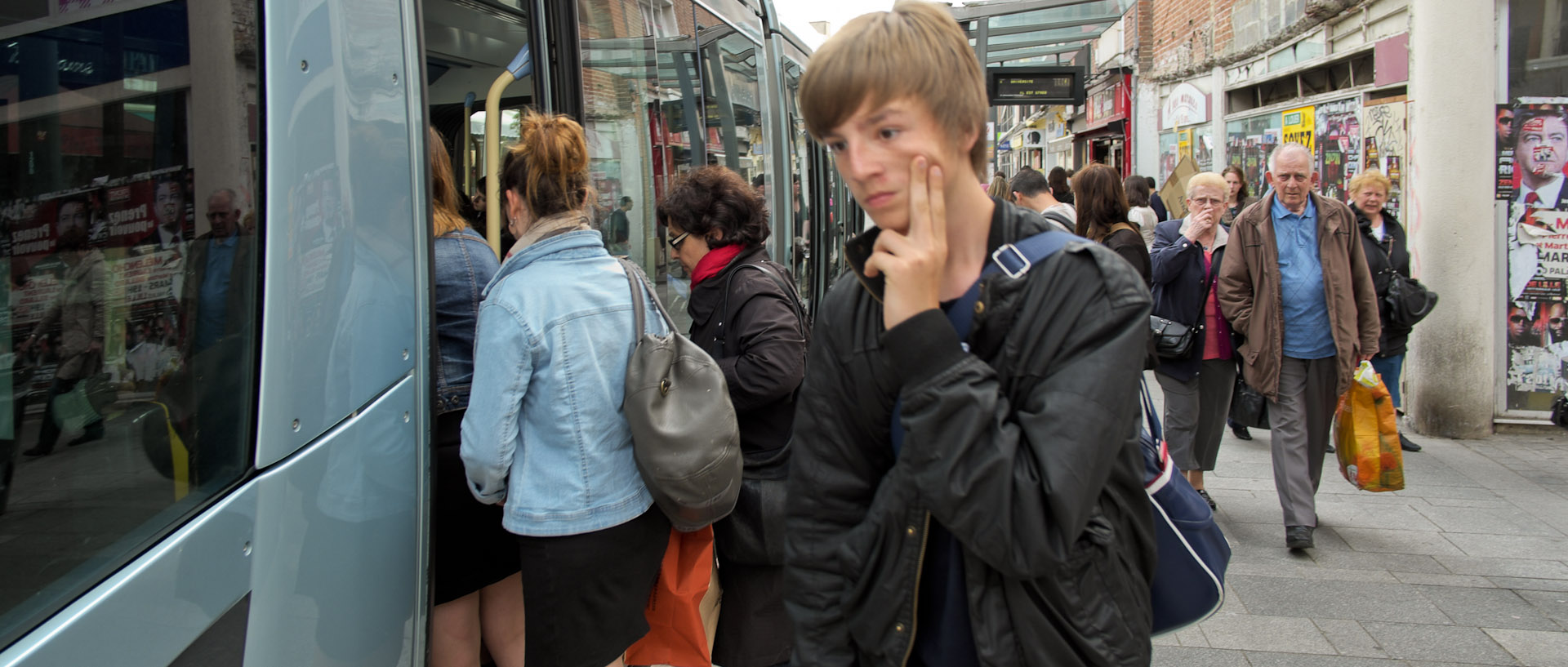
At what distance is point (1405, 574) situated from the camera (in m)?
4.75

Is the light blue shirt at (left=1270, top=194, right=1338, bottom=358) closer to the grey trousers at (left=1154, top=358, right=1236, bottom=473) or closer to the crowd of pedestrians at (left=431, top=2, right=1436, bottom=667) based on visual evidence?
the crowd of pedestrians at (left=431, top=2, right=1436, bottom=667)

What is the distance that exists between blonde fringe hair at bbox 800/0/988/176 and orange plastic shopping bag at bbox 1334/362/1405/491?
14.3ft

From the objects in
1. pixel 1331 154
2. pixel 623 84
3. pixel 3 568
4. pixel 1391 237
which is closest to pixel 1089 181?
pixel 1391 237

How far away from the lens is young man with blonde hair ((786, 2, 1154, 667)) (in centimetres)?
133

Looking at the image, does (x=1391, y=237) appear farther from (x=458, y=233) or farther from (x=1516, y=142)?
(x=458, y=233)

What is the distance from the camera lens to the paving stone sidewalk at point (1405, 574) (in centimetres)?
399

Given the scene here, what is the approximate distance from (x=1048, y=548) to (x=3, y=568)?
132 cm

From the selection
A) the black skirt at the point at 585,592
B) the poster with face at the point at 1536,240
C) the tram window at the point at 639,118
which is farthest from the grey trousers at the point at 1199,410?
the black skirt at the point at 585,592

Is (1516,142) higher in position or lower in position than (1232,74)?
lower

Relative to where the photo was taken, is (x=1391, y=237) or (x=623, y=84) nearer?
(x=623, y=84)

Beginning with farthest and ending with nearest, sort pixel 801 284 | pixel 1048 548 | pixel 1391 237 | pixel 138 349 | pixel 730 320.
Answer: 1. pixel 801 284
2. pixel 1391 237
3. pixel 730 320
4. pixel 138 349
5. pixel 1048 548

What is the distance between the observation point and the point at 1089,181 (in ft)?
17.9

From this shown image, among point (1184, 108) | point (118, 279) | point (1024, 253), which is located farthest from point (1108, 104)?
point (118, 279)

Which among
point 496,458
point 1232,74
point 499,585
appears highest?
point 1232,74
